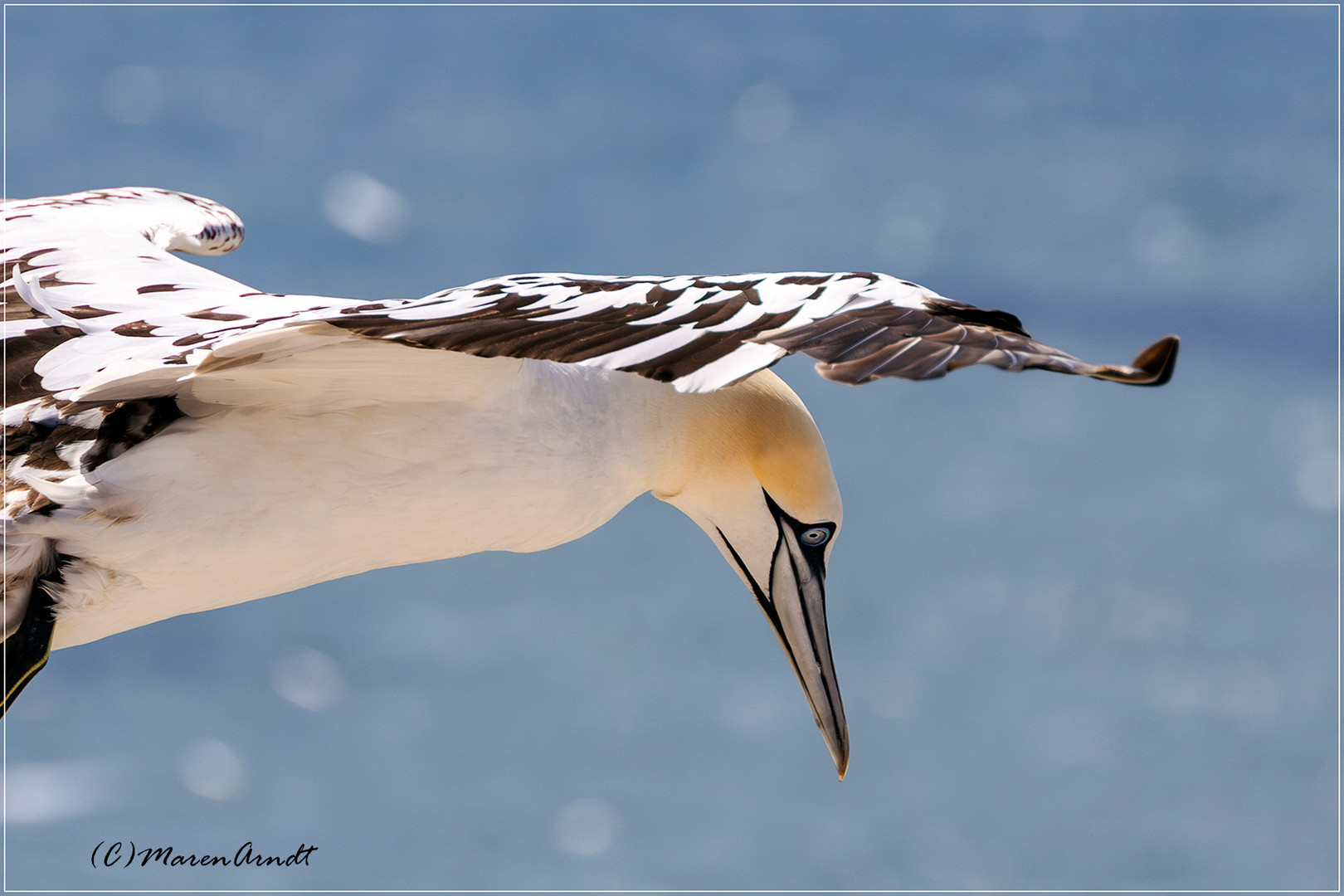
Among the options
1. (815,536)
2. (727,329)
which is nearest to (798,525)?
(815,536)

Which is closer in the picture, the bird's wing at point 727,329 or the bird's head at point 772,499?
the bird's wing at point 727,329

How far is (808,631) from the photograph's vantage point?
124 inches

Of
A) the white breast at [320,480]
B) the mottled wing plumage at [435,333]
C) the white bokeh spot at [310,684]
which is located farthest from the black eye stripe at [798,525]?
the white bokeh spot at [310,684]

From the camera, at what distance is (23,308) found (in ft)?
9.23

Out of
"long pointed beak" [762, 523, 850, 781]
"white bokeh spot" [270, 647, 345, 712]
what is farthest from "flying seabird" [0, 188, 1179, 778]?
"white bokeh spot" [270, 647, 345, 712]

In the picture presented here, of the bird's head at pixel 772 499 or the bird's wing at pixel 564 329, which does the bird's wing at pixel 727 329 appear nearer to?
the bird's wing at pixel 564 329

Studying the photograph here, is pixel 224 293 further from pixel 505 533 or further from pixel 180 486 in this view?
pixel 505 533

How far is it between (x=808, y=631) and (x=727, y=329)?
1.37 metres

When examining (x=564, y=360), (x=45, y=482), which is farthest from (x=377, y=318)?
(x=45, y=482)

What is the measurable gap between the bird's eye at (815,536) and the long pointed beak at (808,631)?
0.02m

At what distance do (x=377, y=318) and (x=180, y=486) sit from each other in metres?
0.66

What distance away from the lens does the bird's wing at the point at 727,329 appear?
1744 millimetres

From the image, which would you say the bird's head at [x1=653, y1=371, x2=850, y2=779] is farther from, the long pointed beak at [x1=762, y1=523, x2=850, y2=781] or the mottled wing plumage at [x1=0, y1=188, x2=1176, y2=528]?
the mottled wing plumage at [x1=0, y1=188, x2=1176, y2=528]

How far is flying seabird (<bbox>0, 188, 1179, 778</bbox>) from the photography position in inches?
77.5
